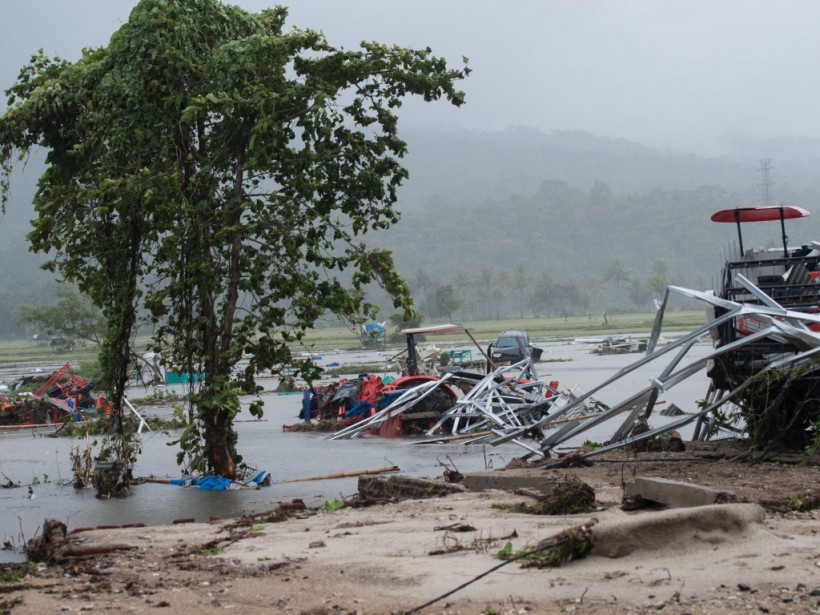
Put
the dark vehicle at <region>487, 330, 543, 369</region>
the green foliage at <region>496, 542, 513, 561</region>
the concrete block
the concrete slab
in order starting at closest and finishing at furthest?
the green foliage at <region>496, 542, 513, 561</region>, the concrete block, the concrete slab, the dark vehicle at <region>487, 330, 543, 369</region>

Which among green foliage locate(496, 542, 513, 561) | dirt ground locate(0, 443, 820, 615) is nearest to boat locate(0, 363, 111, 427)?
dirt ground locate(0, 443, 820, 615)

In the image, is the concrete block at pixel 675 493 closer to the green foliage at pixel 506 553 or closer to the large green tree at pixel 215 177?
the green foliage at pixel 506 553

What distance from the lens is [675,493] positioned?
27.9 feet

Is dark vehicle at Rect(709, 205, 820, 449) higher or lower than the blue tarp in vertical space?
higher

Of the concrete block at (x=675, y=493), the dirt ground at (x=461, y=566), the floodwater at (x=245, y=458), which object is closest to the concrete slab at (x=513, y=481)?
the dirt ground at (x=461, y=566)

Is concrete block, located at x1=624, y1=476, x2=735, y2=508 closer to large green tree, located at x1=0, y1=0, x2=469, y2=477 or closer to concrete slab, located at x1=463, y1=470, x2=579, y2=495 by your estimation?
concrete slab, located at x1=463, y1=470, x2=579, y2=495

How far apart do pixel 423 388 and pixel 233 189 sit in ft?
30.4

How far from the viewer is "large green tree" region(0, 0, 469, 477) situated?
Result: 1484cm

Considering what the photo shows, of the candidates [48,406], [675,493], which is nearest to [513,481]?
[675,493]

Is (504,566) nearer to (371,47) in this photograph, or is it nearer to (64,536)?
(64,536)

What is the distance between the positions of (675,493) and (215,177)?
9.22 m

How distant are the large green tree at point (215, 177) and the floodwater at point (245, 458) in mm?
1162

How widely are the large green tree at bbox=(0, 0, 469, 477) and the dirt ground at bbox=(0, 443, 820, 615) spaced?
536 centimetres

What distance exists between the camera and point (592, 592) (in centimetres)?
645
